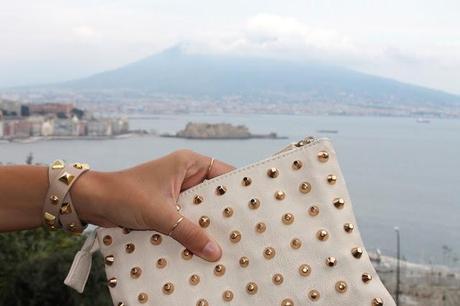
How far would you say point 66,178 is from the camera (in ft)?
2.03

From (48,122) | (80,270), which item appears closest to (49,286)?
(80,270)

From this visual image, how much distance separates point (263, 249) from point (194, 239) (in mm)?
65

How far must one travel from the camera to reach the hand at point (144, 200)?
60cm

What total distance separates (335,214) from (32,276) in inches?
143

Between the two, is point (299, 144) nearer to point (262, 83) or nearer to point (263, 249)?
point (263, 249)

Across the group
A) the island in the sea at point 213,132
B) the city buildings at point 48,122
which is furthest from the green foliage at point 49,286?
A: the island in the sea at point 213,132

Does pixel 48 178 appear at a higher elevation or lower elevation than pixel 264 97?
higher

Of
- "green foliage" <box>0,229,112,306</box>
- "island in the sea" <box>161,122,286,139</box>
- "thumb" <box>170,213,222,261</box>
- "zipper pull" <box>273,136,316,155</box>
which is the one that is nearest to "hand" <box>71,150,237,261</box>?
"thumb" <box>170,213,222,261</box>

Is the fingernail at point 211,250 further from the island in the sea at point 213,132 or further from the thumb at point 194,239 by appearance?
the island in the sea at point 213,132

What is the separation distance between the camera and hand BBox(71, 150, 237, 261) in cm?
60

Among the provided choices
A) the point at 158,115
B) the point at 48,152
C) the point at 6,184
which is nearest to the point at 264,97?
the point at 158,115

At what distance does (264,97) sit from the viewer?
69.1 ft

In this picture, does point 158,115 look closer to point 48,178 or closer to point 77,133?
point 77,133

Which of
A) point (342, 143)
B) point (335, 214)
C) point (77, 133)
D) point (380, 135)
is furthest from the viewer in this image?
point (380, 135)
